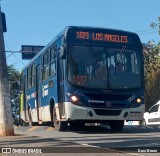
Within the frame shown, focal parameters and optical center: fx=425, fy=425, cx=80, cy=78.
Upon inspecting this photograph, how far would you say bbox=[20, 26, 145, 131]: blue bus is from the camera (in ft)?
45.0

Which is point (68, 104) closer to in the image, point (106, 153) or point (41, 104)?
point (41, 104)

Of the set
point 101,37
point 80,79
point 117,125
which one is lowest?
point 117,125

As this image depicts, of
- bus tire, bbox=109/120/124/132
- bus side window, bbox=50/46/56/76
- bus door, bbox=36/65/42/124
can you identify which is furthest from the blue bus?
bus door, bbox=36/65/42/124

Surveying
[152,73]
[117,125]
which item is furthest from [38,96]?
[152,73]

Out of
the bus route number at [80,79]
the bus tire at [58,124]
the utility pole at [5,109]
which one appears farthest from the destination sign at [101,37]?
the bus tire at [58,124]

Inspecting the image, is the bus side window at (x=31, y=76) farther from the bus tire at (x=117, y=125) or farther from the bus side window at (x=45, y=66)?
the bus tire at (x=117, y=125)

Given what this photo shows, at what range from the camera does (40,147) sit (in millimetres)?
9461

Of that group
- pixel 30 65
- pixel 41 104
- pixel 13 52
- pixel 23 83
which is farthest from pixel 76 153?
pixel 13 52

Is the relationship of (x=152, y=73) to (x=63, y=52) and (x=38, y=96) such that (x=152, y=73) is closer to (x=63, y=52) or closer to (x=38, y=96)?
(x=38, y=96)

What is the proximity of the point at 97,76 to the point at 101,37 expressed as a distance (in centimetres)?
146

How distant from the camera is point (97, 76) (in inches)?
548

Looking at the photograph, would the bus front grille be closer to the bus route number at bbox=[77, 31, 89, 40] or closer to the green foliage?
the bus route number at bbox=[77, 31, 89, 40]

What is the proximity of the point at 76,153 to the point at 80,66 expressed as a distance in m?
5.76

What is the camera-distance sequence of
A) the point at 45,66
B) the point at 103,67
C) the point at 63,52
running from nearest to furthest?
the point at 63,52
the point at 103,67
the point at 45,66
